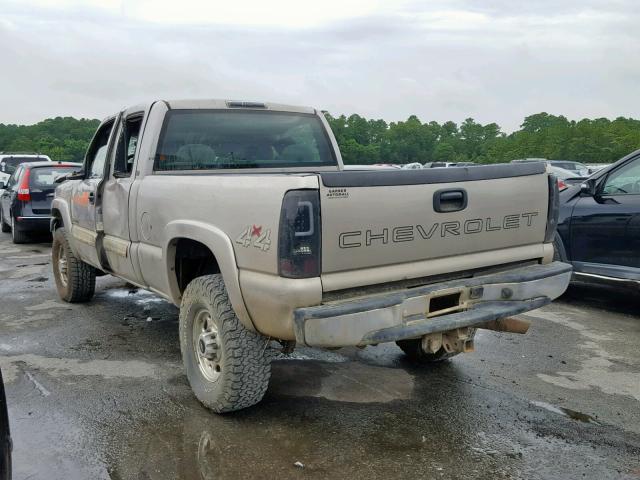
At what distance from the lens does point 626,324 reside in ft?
19.7

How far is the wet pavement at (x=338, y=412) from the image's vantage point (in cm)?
321

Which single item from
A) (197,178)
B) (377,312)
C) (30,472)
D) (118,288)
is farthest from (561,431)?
(118,288)

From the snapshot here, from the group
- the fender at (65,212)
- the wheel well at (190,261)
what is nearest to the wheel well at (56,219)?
the fender at (65,212)

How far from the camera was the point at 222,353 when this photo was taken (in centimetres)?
361

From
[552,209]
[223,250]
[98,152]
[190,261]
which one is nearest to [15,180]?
[98,152]

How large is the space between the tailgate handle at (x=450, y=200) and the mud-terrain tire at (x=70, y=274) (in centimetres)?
431

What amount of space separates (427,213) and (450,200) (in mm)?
189

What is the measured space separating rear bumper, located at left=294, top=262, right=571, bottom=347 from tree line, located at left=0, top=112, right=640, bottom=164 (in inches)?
1617

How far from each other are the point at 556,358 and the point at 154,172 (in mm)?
3446

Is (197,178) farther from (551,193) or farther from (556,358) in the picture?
(556,358)

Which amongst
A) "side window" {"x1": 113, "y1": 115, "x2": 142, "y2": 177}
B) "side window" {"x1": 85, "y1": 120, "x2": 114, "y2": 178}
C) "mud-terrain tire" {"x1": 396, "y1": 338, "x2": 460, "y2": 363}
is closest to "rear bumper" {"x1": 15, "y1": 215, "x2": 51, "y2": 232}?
"side window" {"x1": 85, "y1": 120, "x2": 114, "y2": 178}

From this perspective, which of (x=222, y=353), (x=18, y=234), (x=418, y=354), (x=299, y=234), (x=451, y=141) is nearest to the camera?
(x=299, y=234)

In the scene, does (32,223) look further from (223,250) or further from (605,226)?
(605,226)

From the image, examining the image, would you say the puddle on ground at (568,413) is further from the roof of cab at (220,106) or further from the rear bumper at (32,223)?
the rear bumper at (32,223)
